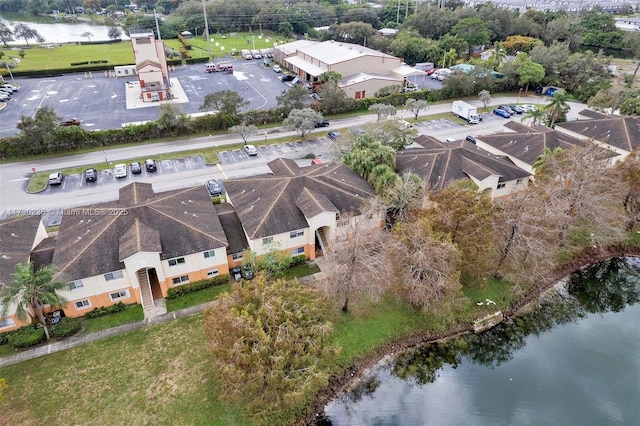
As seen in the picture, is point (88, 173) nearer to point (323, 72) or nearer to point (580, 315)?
point (323, 72)

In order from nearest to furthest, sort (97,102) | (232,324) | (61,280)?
1. (232,324)
2. (61,280)
3. (97,102)

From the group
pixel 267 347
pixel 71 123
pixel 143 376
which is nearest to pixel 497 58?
pixel 71 123

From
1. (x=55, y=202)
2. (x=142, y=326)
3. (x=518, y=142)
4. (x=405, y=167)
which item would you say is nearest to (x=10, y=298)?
(x=142, y=326)

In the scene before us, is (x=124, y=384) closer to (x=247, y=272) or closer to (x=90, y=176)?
(x=247, y=272)

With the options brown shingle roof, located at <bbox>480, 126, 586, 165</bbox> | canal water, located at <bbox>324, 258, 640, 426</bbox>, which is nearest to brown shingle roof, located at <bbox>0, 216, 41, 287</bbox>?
canal water, located at <bbox>324, 258, 640, 426</bbox>

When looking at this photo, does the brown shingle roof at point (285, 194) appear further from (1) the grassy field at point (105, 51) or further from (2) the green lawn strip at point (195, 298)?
(1) the grassy field at point (105, 51)
